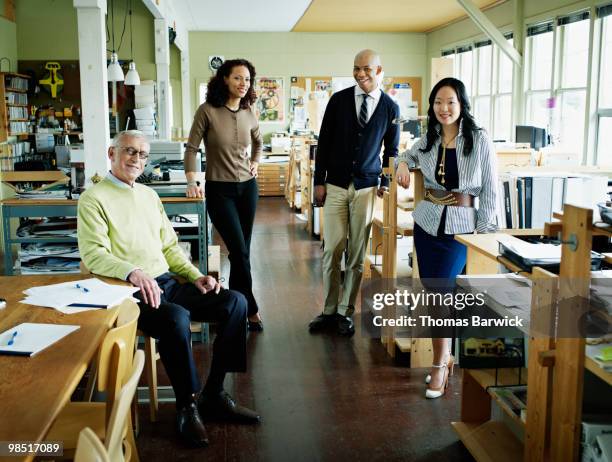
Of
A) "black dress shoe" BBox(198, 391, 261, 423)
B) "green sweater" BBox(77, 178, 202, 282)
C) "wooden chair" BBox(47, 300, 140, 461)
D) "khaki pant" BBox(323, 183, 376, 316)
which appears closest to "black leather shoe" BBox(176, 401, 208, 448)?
"black dress shoe" BBox(198, 391, 261, 423)

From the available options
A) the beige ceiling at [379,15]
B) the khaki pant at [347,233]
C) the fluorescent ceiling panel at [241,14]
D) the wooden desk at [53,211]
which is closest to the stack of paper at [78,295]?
the wooden desk at [53,211]

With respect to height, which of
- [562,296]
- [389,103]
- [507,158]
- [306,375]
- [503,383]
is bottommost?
[306,375]

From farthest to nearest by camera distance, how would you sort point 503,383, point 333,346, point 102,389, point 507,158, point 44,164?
point 44,164
point 507,158
point 333,346
point 503,383
point 102,389

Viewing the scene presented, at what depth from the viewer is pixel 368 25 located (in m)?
13.0

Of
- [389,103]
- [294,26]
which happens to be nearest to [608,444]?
[389,103]

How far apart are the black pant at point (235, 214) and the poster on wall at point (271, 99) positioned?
32.3ft

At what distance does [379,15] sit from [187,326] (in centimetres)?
998

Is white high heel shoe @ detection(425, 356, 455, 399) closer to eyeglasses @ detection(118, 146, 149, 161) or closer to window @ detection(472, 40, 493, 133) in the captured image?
eyeglasses @ detection(118, 146, 149, 161)

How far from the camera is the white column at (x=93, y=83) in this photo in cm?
456

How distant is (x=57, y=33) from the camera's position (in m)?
10.6

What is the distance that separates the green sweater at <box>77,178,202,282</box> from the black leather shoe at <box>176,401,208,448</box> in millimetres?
604

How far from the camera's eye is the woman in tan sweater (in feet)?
13.0

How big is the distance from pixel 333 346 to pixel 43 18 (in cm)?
868

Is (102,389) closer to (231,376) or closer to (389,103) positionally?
(231,376)
